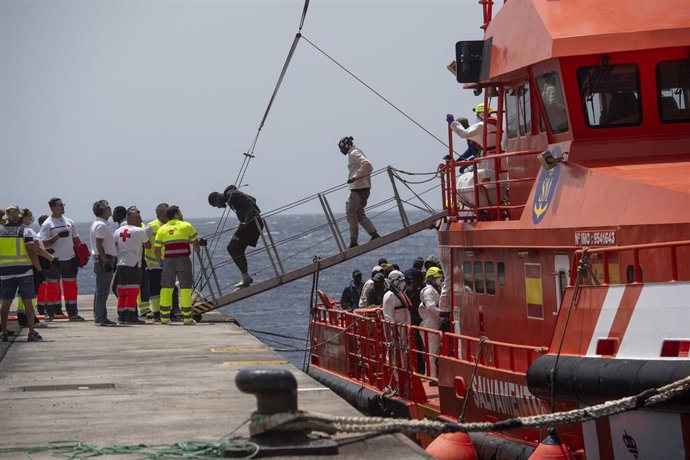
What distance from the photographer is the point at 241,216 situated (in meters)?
20.1

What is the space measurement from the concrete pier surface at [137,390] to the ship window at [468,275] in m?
2.01

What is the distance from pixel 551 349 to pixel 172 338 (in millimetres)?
7728

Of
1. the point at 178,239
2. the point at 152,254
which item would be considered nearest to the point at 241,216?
the point at 152,254

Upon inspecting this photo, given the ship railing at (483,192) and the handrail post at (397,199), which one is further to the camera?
the handrail post at (397,199)

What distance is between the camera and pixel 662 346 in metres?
8.53

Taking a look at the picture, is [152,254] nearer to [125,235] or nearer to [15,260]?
[125,235]

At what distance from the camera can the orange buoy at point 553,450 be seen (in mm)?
9648

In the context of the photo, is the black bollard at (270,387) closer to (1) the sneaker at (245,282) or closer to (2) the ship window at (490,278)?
(2) the ship window at (490,278)

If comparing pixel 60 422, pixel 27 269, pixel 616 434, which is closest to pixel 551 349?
pixel 616 434

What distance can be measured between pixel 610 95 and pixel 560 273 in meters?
1.75

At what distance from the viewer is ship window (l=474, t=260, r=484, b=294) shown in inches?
498

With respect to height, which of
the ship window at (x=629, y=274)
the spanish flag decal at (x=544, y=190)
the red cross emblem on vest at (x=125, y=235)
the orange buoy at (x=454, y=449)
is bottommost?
the orange buoy at (x=454, y=449)

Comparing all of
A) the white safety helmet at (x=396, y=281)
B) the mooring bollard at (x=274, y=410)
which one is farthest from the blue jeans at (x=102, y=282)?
the mooring bollard at (x=274, y=410)

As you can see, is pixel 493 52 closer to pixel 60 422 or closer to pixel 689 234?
pixel 689 234
